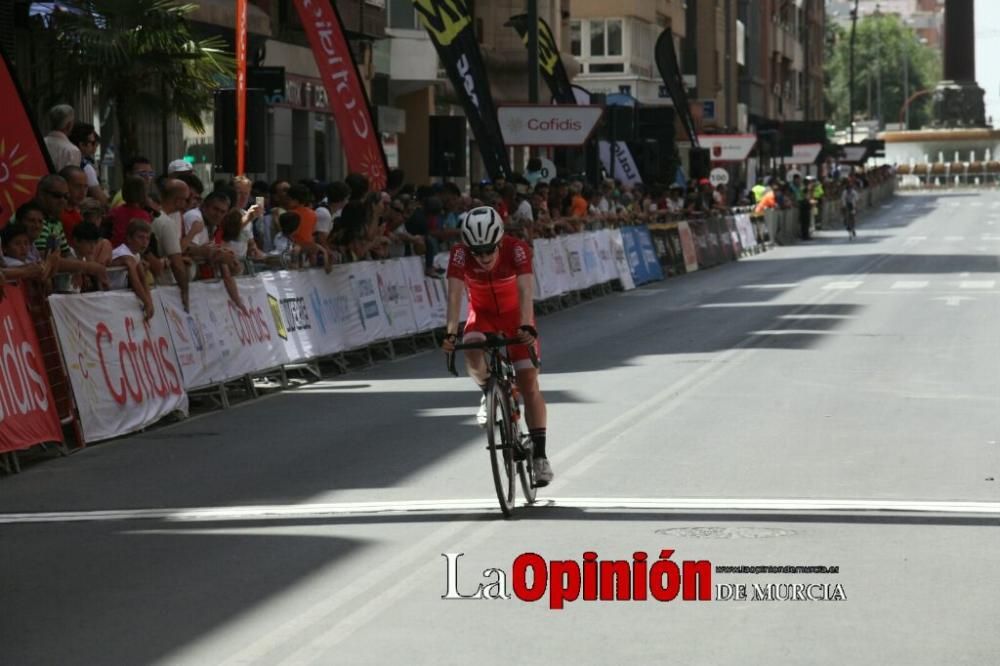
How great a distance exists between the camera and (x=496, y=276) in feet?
38.6

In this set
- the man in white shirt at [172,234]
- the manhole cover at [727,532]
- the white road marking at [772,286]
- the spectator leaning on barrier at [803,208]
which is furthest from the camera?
the spectator leaning on barrier at [803,208]

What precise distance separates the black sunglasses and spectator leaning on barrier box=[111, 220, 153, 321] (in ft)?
17.9

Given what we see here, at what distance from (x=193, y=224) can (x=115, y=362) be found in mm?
2571

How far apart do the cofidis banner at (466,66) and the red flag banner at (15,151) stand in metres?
14.2

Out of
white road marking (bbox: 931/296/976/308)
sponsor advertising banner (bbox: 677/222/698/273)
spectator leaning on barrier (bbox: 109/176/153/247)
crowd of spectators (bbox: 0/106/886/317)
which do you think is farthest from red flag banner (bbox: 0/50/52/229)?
sponsor advertising banner (bbox: 677/222/698/273)

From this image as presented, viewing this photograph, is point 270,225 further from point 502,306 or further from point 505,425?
point 505,425

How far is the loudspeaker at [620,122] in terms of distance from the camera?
39.7 meters

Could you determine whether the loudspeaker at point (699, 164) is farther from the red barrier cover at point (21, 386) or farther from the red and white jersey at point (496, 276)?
the red and white jersey at point (496, 276)

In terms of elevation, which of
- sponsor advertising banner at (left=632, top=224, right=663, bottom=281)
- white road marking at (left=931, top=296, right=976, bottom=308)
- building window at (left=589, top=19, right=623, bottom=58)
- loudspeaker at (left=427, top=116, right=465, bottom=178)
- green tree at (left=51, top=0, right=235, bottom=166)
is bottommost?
white road marking at (left=931, top=296, right=976, bottom=308)

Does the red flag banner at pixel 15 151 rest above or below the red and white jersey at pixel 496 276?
above

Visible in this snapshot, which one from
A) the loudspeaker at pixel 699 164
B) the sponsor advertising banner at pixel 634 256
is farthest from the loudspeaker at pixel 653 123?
the sponsor advertising banner at pixel 634 256

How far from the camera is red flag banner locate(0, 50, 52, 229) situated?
1691 cm

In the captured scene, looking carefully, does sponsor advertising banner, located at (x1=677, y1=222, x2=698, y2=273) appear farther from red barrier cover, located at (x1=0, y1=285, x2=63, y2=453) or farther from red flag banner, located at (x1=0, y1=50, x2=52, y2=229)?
red barrier cover, located at (x1=0, y1=285, x2=63, y2=453)

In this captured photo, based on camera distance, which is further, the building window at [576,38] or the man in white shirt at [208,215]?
the building window at [576,38]
